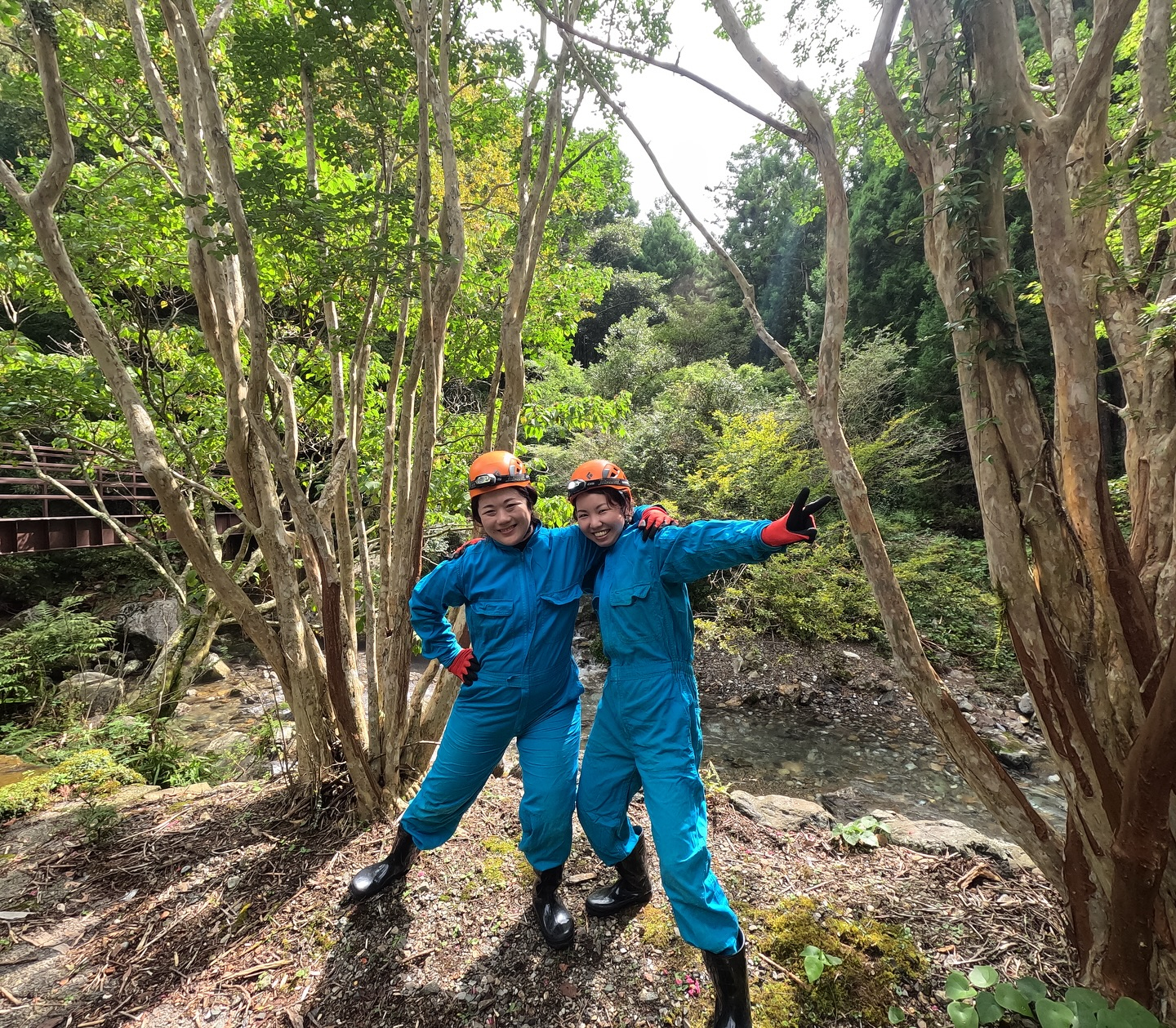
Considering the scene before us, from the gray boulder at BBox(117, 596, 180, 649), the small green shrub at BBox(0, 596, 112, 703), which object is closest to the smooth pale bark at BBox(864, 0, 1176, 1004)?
the small green shrub at BBox(0, 596, 112, 703)

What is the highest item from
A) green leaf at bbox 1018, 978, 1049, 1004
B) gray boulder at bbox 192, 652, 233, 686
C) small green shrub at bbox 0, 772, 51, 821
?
green leaf at bbox 1018, 978, 1049, 1004

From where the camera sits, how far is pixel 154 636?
31.5 feet

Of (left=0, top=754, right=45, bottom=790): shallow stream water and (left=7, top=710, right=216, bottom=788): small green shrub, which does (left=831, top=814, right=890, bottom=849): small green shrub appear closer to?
(left=7, top=710, right=216, bottom=788): small green shrub

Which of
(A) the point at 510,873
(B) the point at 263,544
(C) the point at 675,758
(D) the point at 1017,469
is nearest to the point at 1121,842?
(D) the point at 1017,469

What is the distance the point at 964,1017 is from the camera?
5.32 feet

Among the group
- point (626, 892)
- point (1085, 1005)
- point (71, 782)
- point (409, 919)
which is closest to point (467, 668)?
point (409, 919)

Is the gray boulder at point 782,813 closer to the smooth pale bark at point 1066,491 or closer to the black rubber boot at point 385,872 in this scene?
the smooth pale bark at point 1066,491

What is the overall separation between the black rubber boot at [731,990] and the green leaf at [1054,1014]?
85cm

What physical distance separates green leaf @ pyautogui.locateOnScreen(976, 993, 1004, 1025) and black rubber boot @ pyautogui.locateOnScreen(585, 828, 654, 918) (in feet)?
3.94

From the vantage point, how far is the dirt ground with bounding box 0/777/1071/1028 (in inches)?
74.4

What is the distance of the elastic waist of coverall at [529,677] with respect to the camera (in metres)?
2.22

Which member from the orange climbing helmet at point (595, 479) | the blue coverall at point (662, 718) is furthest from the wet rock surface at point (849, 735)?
the orange climbing helmet at point (595, 479)

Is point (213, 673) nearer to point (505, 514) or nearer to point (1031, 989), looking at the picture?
point (505, 514)

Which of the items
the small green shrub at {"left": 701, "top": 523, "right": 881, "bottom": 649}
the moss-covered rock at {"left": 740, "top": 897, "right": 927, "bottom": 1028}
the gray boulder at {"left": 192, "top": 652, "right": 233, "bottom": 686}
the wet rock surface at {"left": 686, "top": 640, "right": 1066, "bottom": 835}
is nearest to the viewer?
the moss-covered rock at {"left": 740, "top": 897, "right": 927, "bottom": 1028}
